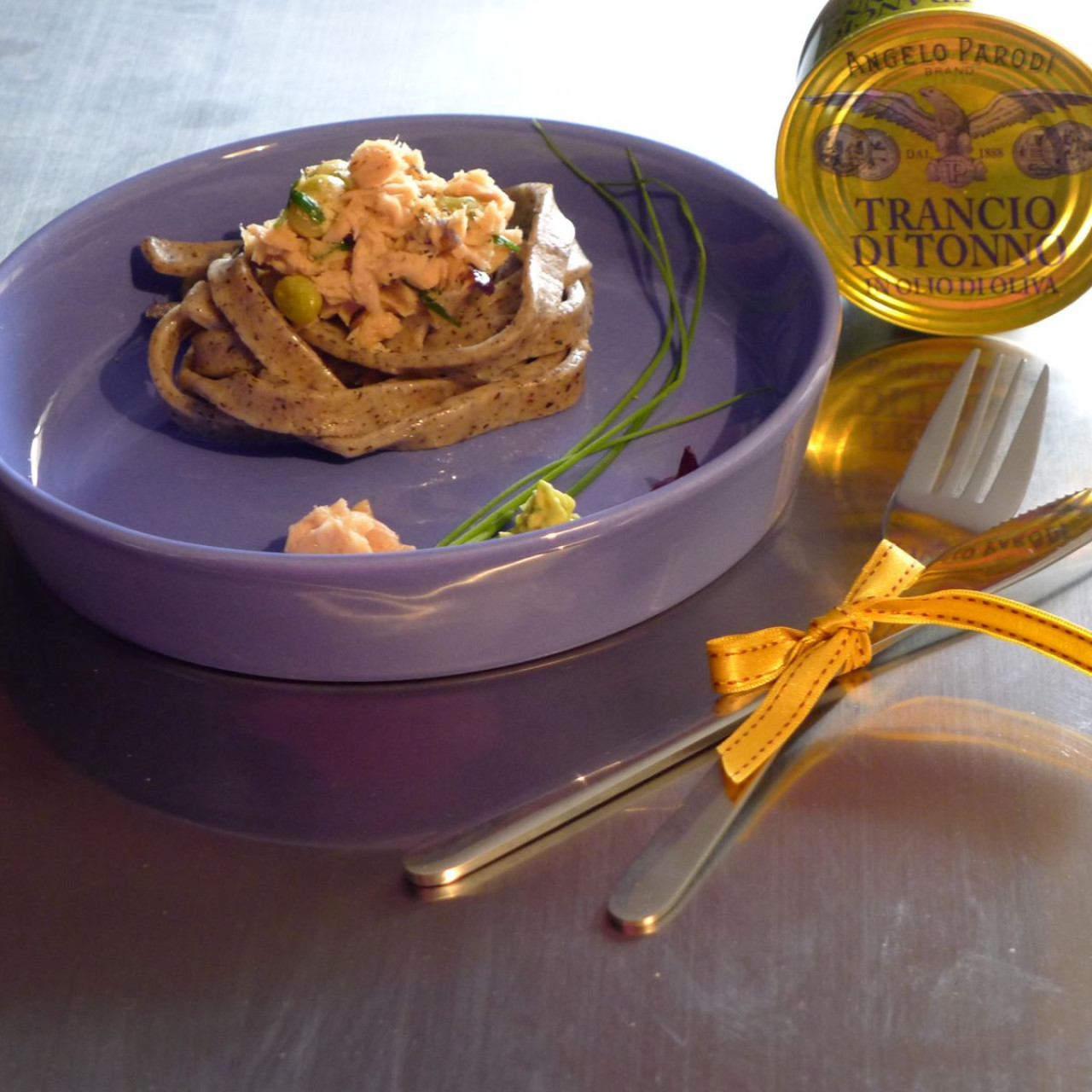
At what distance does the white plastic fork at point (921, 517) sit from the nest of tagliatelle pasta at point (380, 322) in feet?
1.10

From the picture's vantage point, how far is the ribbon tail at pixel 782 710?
94 cm

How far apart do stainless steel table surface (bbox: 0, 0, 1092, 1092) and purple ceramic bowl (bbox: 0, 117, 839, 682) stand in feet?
0.15

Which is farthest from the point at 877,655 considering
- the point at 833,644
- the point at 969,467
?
the point at 969,467

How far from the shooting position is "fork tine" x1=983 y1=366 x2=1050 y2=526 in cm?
116

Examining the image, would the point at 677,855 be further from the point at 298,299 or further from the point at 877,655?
the point at 298,299

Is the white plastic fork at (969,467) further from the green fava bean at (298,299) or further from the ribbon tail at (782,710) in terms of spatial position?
the green fava bean at (298,299)

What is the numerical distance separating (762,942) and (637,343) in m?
0.70

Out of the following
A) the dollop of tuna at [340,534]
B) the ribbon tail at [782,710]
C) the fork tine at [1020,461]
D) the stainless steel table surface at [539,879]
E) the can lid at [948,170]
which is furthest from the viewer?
the can lid at [948,170]

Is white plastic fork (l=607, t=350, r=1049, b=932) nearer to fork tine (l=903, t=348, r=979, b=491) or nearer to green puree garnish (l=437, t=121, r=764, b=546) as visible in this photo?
fork tine (l=903, t=348, r=979, b=491)

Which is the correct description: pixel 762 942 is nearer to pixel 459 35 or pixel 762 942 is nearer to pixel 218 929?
pixel 218 929

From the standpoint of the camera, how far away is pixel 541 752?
0.98 meters

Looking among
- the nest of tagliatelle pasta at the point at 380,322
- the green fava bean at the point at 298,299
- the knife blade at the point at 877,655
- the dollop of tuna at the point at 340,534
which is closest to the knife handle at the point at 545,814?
the knife blade at the point at 877,655

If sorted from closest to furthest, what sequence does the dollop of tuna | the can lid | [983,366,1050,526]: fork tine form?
the dollop of tuna < [983,366,1050,526]: fork tine < the can lid

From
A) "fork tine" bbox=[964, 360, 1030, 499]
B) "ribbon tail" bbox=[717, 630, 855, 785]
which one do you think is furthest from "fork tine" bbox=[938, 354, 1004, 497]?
"ribbon tail" bbox=[717, 630, 855, 785]
